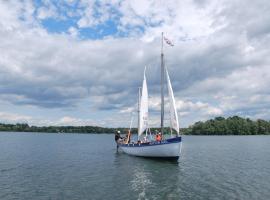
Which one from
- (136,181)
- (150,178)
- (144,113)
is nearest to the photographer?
(136,181)

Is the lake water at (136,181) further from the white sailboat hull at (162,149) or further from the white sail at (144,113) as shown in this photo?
the white sail at (144,113)

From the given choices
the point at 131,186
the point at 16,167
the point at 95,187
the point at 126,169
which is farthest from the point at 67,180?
the point at 16,167

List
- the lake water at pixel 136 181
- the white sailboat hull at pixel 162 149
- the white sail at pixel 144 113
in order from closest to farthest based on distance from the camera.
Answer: the lake water at pixel 136 181
the white sailboat hull at pixel 162 149
the white sail at pixel 144 113

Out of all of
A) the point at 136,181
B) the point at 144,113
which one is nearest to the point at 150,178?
the point at 136,181

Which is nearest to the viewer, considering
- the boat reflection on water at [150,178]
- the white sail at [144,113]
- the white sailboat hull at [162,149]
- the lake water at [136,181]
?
the lake water at [136,181]

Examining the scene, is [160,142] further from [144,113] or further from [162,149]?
[144,113]

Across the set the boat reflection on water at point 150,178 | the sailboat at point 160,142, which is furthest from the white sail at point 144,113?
the boat reflection on water at point 150,178

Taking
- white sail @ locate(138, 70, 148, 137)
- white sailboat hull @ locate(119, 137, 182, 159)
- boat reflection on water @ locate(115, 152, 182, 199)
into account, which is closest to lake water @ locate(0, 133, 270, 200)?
boat reflection on water @ locate(115, 152, 182, 199)

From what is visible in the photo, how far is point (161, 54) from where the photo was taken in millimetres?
53438

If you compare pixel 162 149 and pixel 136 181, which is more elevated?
pixel 162 149

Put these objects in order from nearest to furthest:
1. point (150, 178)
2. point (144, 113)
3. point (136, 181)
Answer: point (136, 181), point (150, 178), point (144, 113)

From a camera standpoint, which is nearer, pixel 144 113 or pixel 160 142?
pixel 160 142

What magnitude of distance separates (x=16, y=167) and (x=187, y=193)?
25.0 m

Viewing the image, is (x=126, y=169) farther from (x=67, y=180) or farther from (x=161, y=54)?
(x=161, y=54)
